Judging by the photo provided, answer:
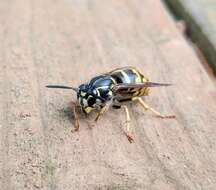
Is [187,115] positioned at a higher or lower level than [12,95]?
higher

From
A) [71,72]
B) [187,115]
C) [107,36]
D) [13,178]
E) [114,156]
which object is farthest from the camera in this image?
[107,36]

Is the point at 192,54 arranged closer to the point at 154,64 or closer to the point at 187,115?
the point at 154,64

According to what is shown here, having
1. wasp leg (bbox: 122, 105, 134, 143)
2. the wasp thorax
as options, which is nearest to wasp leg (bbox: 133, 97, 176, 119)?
wasp leg (bbox: 122, 105, 134, 143)

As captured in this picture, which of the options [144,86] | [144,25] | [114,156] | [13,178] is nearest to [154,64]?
[144,86]

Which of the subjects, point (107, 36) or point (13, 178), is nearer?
point (13, 178)

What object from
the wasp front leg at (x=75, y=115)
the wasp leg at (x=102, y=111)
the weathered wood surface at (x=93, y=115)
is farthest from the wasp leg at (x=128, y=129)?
the wasp front leg at (x=75, y=115)

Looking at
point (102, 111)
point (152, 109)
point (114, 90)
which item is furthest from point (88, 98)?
point (152, 109)

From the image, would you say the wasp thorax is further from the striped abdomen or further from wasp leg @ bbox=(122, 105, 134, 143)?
wasp leg @ bbox=(122, 105, 134, 143)
